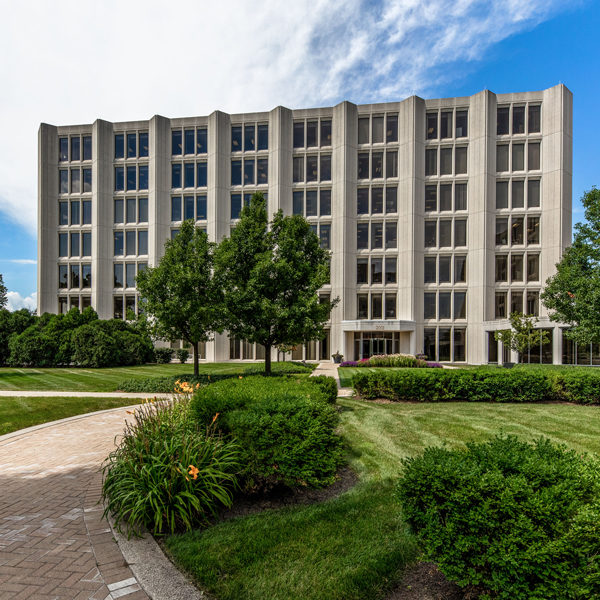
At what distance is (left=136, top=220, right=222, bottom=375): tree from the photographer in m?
16.5

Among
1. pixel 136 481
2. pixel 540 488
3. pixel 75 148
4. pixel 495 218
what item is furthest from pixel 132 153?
pixel 540 488

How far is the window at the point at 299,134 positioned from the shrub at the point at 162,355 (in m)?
23.1

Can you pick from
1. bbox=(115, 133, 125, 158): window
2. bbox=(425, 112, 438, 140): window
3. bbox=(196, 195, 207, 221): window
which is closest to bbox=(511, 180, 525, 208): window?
bbox=(425, 112, 438, 140): window

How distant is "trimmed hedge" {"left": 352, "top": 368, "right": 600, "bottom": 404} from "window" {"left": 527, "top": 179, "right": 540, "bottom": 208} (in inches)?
1086

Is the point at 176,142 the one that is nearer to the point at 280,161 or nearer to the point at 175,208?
the point at 175,208

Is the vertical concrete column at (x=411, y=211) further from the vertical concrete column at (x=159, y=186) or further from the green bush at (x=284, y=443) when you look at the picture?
the green bush at (x=284, y=443)

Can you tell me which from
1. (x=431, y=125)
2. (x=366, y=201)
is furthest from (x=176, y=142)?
(x=431, y=125)

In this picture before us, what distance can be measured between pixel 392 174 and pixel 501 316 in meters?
16.8

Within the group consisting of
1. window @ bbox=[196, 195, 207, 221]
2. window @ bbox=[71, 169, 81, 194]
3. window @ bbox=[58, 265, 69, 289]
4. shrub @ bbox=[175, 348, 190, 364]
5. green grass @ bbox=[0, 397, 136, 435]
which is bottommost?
shrub @ bbox=[175, 348, 190, 364]

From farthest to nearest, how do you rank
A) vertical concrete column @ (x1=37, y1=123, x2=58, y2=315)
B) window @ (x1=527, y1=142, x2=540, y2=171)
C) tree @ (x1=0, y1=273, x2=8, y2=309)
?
vertical concrete column @ (x1=37, y1=123, x2=58, y2=315) < window @ (x1=527, y1=142, x2=540, y2=171) < tree @ (x1=0, y1=273, x2=8, y2=309)

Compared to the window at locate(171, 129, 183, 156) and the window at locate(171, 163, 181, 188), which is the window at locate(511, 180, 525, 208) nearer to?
the window at locate(171, 163, 181, 188)

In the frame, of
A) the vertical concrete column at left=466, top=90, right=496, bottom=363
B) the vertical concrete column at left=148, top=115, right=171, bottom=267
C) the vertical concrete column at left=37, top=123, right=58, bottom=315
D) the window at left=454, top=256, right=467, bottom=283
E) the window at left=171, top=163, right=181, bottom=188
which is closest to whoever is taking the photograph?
the vertical concrete column at left=466, top=90, right=496, bottom=363

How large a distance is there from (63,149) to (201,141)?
15288mm

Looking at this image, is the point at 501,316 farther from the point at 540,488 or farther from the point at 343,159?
the point at 540,488
